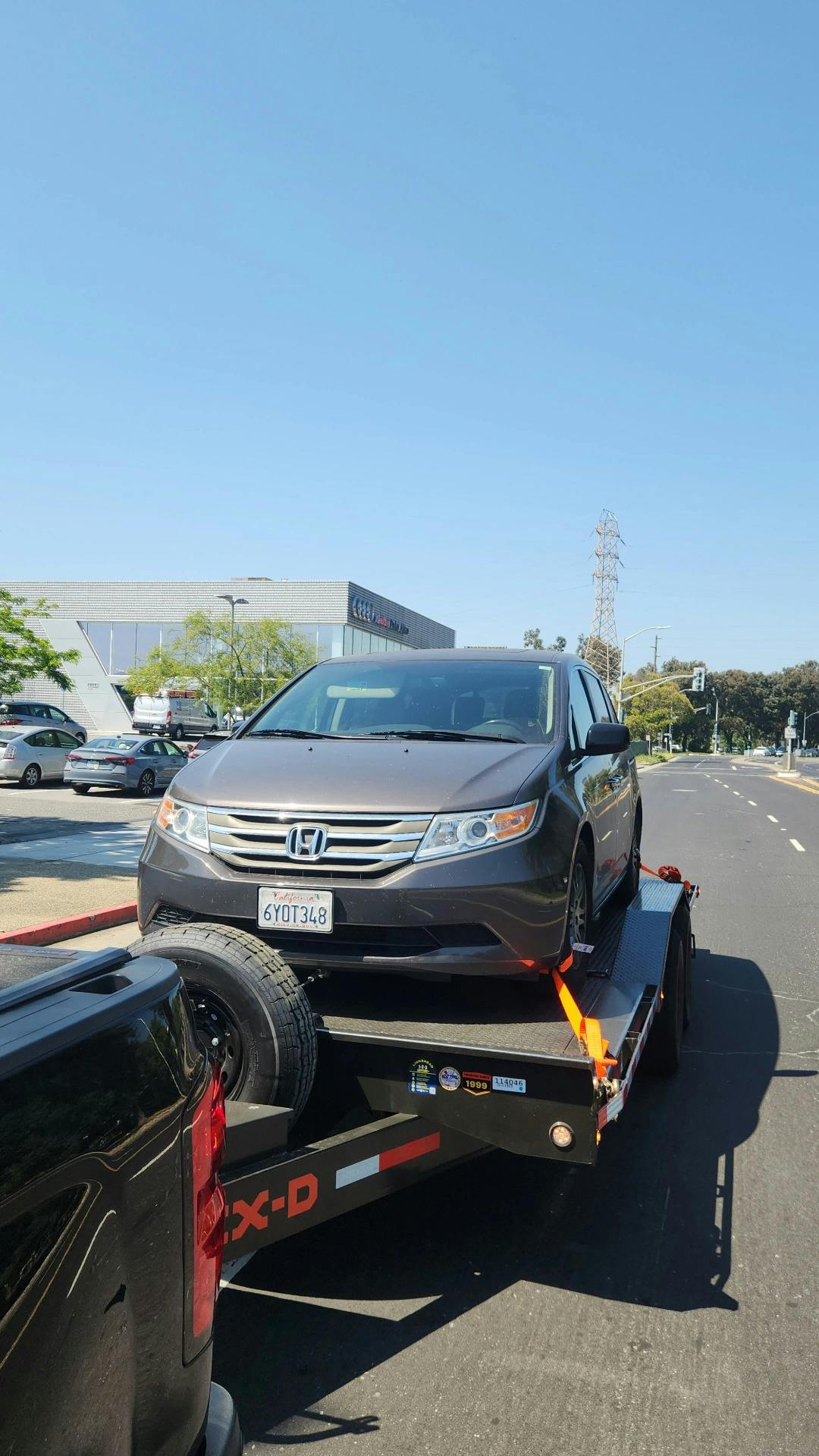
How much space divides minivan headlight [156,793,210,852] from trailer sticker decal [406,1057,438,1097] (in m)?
→ 1.11

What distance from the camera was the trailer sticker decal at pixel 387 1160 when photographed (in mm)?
3148

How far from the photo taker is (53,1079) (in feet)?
4.70

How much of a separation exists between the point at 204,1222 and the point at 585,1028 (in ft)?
6.50

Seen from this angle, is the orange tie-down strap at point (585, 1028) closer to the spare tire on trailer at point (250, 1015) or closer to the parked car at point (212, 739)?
the spare tire on trailer at point (250, 1015)

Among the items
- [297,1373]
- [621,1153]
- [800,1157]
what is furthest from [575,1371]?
[800,1157]

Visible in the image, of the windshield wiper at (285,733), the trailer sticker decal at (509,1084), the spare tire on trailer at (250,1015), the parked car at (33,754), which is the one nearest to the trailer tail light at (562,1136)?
the trailer sticker decal at (509,1084)

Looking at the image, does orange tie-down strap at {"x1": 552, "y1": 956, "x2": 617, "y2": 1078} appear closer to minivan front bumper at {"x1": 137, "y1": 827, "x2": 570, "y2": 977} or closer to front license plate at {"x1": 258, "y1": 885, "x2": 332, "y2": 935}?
minivan front bumper at {"x1": 137, "y1": 827, "x2": 570, "y2": 977}

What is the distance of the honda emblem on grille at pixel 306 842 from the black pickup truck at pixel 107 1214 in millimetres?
1865

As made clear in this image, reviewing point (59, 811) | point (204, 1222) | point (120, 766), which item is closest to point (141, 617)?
point (120, 766)

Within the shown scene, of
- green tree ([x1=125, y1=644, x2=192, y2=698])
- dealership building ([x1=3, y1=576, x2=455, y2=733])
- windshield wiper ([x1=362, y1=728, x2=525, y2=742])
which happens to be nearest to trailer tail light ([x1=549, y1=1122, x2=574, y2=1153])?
windshield wiper ([x1=362, y1=728, x2=525, y2=742])

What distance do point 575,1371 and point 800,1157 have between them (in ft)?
6.71

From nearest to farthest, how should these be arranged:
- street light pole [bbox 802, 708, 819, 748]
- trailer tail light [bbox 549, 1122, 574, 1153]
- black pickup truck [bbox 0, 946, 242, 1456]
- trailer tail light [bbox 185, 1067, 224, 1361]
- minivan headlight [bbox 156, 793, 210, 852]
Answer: black pickup truck [bbox 0, 946, 242, 1456]
trailer tail light [bbox 185, 1067, 224, 1361]
trailer tail light [bbox 549, 1122, 574, 1153]
minivan headlight [bbox 156, 793, 210, 852]
street light pole [bbox 802, 708, 819, 748]

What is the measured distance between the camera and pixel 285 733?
501 centimetres

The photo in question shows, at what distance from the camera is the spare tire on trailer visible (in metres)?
3.22
